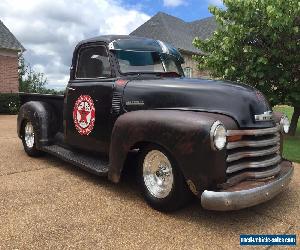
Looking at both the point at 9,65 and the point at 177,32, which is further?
the point at 177,32

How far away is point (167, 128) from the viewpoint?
3.88 meters

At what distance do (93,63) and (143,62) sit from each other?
81cm

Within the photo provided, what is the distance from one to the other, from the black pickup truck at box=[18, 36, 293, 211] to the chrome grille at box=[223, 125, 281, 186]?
0.04 feet

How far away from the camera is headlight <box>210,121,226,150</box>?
355cm

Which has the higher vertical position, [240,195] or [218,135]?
[218,135]

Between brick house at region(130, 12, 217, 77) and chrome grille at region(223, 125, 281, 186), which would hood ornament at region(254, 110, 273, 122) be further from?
brick house at region(130, 12, 217, 77)

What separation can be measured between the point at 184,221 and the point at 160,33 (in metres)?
27.2

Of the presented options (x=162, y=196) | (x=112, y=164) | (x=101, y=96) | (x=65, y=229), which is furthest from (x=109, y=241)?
(x=101, y=96)

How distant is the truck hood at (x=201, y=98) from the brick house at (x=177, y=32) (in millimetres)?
23580

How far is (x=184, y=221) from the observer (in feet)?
13.1

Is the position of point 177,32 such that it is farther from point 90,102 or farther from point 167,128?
point 167,128

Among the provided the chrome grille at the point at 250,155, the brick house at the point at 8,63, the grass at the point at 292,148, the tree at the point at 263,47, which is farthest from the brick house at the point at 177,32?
the chrome grille at the point at 250,155

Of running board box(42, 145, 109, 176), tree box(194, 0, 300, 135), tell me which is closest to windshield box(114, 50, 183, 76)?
running board box(42, 145, 109, 176)

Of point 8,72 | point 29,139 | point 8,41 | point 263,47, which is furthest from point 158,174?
point 8,41
